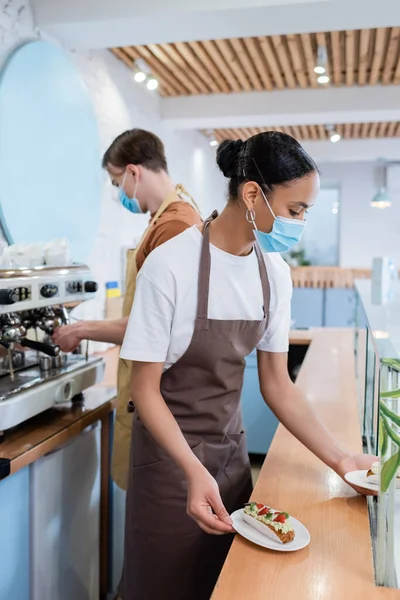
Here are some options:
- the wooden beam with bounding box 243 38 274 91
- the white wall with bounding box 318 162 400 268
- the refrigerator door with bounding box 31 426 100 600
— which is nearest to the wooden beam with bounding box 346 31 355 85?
the wooden beam with bounding box 243 38 274 91

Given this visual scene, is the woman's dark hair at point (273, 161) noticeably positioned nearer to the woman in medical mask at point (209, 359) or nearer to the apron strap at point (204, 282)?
the woman in medical mask at point (209, 359)

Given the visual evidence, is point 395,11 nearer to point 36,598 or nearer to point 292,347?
point 292,347

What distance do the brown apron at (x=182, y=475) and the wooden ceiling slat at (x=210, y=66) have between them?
2.82 meters

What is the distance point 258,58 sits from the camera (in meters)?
4.15

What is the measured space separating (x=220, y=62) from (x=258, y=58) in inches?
10.5

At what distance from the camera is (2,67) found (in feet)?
8.56

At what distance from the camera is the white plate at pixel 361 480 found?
1.34 meters

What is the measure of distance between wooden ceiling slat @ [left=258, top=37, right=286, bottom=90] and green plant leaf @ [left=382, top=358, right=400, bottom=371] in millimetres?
3230

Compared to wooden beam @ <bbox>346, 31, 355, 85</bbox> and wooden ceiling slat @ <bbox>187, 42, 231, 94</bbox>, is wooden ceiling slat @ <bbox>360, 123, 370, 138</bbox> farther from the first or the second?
wooden ceiling slat @ <bbox>187, 42, 231, 94</bbox>

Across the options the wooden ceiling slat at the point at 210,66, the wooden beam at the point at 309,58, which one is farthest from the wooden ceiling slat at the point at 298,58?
the wooden ceiling slat at the point at 210,66

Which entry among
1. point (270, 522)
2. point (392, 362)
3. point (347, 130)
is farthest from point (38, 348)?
point (347, 130)

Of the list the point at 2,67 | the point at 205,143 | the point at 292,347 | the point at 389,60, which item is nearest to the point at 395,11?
the point at 389,60

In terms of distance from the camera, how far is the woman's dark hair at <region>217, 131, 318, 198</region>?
51.3 inches

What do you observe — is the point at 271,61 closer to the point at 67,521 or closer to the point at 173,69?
the point at 173,69
